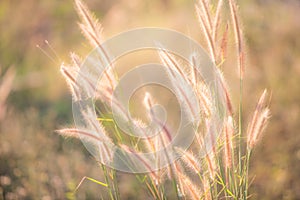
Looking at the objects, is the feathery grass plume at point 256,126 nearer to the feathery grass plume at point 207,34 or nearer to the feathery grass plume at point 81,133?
the feathery grass plume at point 207,34

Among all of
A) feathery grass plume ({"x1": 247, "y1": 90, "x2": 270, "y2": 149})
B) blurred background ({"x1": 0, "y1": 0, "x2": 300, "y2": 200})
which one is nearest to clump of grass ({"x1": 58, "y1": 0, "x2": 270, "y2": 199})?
feathery grass plume ({"x1": 247, "y1": 90, "x2": 270, "y2": 149})

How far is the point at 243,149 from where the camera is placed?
426cm

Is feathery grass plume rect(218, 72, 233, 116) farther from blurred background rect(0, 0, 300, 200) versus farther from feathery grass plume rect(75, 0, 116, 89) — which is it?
blurred background rect(0, 0, 300, 200)

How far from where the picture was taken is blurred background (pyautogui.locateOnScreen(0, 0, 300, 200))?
153 inches

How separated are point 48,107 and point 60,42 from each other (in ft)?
4.47

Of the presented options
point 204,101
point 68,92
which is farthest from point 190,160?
point 68,92

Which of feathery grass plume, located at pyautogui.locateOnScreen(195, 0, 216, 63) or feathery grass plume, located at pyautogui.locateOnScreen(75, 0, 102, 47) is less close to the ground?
feathery grass plume, located at pyautogui.locateOnScreen(75, 0, 102, 47)

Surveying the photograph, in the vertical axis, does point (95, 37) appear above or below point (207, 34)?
above

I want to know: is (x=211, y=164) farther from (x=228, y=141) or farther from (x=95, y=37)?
(x=95, y=37)

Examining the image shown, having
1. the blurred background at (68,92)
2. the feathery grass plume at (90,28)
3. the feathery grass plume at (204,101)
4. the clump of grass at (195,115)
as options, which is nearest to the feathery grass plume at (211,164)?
the clump of grass at (195,115)

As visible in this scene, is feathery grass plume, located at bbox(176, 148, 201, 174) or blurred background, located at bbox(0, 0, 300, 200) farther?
blurred background, located at bbox(0, 0, 300, 200)

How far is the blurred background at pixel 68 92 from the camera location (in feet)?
12.8

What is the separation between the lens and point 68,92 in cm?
609

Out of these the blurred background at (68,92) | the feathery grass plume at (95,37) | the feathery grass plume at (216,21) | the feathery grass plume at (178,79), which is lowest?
the blurred background at (68,92)
